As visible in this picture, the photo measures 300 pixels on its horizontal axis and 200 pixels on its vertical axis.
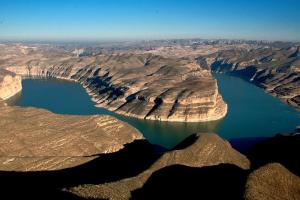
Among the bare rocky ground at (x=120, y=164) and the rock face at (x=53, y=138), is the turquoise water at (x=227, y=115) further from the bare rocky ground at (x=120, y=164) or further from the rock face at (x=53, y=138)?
the bare rocky ground at (x=120, y=164)

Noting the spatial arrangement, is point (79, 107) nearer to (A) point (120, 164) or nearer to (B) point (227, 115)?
(B) point (227, 115)

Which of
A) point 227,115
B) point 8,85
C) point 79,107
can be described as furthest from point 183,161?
point 8,85

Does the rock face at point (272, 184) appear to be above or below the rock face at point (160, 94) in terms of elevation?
above

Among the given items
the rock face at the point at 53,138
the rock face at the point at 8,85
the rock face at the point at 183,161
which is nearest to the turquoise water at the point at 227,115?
the rock face at the point at 8,85

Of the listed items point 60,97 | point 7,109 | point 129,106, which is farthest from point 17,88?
point 7,109

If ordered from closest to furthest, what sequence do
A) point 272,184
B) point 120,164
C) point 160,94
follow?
1. point 272,184
2. point 120,164
3. point 160,94
